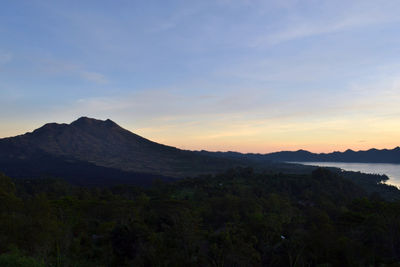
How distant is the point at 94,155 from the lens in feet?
481

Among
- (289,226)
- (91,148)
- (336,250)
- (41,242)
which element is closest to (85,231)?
(41,242)

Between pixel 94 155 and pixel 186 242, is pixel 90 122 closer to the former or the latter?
pixel 94 155

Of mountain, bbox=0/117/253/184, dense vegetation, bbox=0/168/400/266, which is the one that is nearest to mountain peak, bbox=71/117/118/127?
mountain, bbox=0/117/253/184

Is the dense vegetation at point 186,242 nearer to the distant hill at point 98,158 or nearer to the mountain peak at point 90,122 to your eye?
the distant hill at point 98,158

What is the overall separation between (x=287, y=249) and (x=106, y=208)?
58.6 ft

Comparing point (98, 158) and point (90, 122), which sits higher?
point (90, 122)

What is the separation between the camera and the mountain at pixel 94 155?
4681 inches

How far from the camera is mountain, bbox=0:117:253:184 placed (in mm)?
118900

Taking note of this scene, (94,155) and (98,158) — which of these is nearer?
(98,158)

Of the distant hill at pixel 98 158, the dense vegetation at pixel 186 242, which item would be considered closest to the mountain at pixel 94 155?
the distant hill at pixel 98 158

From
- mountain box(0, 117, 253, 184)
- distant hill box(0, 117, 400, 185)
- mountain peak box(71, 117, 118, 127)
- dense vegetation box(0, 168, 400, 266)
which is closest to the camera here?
dense vegetation box(0, 168, 400, 266)

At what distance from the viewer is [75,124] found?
184 m

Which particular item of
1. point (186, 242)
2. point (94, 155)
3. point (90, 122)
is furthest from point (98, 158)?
point (186, 242)

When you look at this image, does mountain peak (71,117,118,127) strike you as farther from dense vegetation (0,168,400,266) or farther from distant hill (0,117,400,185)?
dense vegetation (0,168,400,266)
